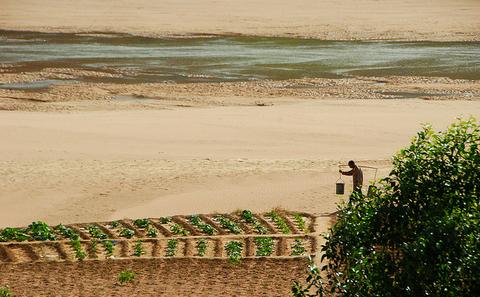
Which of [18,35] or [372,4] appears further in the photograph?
[372,4]

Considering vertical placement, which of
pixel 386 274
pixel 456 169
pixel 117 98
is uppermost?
pixel 456 169

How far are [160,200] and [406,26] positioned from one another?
115 ft

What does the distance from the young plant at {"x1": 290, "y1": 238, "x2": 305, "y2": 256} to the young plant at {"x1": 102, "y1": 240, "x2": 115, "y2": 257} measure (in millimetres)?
2896

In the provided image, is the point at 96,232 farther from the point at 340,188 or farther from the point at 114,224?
the point at 340,188

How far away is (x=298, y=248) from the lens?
17.6 m

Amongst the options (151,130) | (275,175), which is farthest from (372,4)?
(275,175)

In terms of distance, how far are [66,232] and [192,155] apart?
840cm

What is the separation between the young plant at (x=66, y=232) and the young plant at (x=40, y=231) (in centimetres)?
17

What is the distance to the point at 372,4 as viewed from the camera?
59.9 metres

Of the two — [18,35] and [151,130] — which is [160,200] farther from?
[18,35]

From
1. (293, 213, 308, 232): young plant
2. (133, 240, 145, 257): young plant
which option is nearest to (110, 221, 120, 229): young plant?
(133, 240, 145, 257): young plant

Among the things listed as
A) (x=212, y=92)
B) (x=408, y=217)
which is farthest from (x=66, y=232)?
(x=212, y=92)

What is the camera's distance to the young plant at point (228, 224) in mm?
18783

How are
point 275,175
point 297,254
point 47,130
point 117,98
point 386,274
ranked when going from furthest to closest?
point 117,98 → point 47,130 → point 275,175 → point 297,254 → point 386,274
